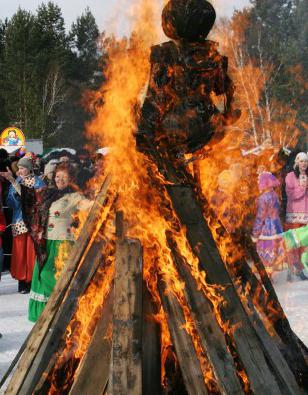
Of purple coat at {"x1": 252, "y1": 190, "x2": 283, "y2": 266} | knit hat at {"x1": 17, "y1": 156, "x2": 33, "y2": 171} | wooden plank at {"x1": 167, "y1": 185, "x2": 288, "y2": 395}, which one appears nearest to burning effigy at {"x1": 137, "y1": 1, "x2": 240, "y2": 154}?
wooden plank at {"x1": 167, "y1": 185, "x2": 288, "y2": 395}

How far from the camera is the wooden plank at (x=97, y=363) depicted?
3.44m

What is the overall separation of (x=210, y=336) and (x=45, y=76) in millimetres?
45716

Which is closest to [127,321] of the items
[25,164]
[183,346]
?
[183,346]

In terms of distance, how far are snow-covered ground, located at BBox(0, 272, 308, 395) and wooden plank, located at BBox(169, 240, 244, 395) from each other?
2771mm

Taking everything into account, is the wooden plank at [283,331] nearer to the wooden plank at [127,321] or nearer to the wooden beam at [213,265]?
the wooden beam at [213,265]

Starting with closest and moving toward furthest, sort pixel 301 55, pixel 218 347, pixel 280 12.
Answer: pixel 218 347 → pixel 301 55 → pixel 280 12

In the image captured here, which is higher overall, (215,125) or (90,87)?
(90,87)

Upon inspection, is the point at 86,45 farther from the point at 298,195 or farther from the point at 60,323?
the point at 60,323

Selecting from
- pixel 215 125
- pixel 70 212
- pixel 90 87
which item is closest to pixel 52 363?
pixel 215 125

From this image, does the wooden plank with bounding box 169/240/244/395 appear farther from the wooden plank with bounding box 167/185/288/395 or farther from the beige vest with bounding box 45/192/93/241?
the beige vest with bounding box 45/192/93/241

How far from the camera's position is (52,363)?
3.60 m

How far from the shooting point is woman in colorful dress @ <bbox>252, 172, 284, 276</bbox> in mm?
11125

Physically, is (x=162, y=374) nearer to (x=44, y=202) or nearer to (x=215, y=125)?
(x=215, y=125)

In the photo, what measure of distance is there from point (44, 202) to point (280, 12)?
137ft
